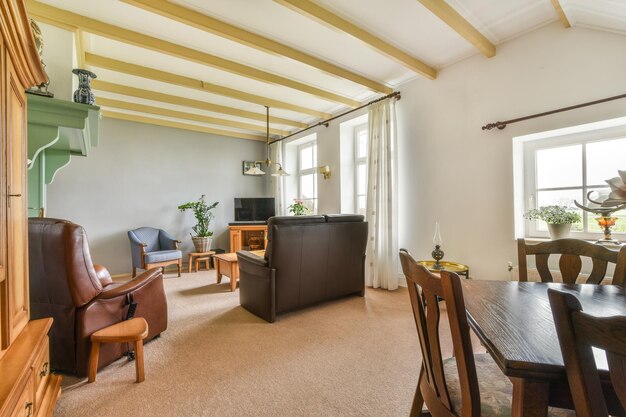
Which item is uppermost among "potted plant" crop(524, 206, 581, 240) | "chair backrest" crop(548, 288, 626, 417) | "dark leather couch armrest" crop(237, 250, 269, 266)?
"potted plant" crop(524, 206, 581, 240)

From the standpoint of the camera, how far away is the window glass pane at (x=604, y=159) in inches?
91.6

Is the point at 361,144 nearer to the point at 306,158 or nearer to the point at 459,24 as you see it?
the point at 306,158

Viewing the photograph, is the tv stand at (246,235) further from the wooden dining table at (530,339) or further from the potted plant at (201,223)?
A: the wooden dining table at (530,339)

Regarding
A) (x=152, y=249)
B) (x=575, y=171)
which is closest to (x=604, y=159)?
(x=575, y=171)

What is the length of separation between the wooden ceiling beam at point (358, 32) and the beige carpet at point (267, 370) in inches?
102

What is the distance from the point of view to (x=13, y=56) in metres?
1.04

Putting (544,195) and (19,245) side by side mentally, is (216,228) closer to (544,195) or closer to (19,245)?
(19,245)

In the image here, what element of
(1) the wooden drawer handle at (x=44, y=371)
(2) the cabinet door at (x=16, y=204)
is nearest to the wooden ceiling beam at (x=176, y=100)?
(2) the cabinet door at (x=16, y=204)

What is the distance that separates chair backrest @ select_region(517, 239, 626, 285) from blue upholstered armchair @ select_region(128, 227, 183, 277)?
431cm

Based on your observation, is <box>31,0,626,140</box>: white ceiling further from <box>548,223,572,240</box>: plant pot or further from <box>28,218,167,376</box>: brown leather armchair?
<box>28,218,167,376</box>: brown leather armchair

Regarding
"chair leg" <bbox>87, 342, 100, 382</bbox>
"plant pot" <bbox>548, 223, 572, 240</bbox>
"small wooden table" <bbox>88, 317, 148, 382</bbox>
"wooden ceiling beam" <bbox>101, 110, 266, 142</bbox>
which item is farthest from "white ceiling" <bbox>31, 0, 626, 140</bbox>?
"chair leg" <bbox>87, 342, 100, 382</bbox>

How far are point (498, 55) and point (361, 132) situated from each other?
2213mm

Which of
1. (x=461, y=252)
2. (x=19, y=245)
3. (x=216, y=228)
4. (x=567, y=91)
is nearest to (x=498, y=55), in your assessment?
(x=567, y=91)

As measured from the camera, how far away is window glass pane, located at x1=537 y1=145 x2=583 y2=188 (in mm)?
2555
